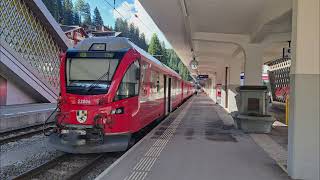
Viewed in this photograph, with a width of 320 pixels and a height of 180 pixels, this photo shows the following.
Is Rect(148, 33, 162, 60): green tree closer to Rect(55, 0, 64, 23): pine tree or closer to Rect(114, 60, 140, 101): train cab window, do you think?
Rect(55, 0, 64, 23): pine tree

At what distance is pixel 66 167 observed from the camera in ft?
27.9

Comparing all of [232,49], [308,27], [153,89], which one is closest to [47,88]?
[232,49]

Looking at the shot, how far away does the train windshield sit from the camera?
9320mm

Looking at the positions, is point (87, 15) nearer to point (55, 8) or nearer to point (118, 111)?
point (55, 8)

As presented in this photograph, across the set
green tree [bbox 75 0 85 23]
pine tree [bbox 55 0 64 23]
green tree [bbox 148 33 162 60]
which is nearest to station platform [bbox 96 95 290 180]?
pine tree [bbox 55 0 64 23]

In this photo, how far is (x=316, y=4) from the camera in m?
6.94

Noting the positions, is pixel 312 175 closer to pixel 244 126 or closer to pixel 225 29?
pixel 244 126

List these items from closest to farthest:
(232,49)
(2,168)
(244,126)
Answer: (2,168) → (244,126) → (232,49)

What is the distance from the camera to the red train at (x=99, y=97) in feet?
29.3

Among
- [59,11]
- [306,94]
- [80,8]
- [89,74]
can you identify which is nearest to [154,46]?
[80,8]

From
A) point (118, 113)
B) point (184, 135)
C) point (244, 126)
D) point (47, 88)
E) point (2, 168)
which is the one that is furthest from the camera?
point (47, 88)

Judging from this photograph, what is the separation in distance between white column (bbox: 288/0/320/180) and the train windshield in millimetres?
4284

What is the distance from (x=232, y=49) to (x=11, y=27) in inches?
591

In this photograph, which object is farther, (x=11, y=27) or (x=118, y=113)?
(x=11, y=27)
